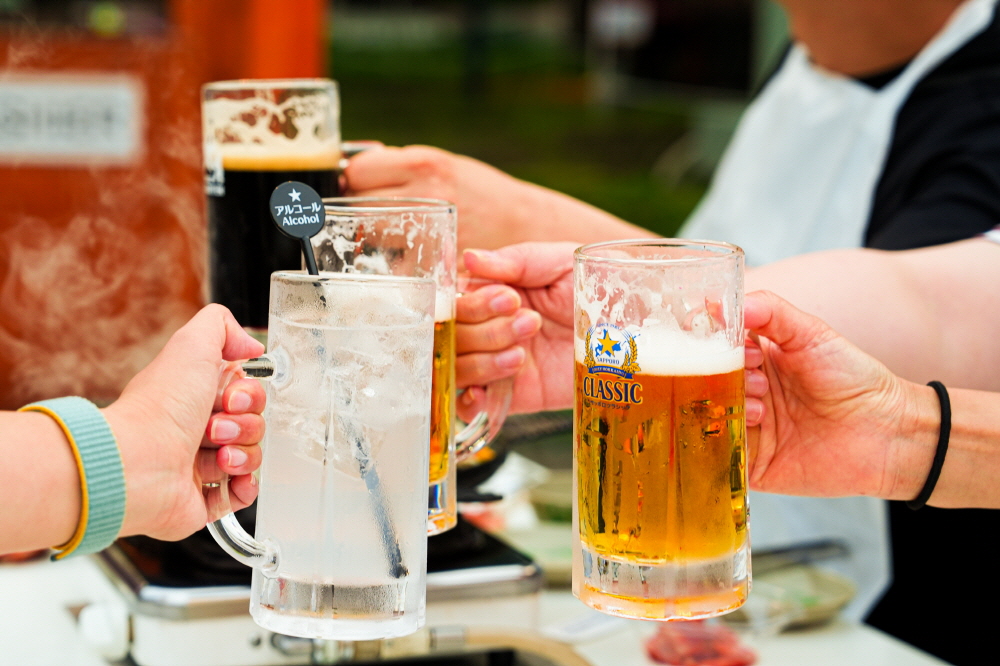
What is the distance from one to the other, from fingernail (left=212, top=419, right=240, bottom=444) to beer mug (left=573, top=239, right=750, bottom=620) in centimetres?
32

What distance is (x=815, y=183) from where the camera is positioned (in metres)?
2.47

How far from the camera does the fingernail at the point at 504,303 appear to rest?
1377 mm

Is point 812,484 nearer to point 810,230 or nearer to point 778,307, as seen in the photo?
point 778,307

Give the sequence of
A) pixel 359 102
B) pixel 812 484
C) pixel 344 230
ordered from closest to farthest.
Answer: pixel 344 230 < pixel 812 484 < pixel 359 102

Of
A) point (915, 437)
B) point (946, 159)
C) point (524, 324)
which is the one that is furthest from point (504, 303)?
point (946, 159)

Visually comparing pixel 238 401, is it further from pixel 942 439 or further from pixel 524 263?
pixel 942 439

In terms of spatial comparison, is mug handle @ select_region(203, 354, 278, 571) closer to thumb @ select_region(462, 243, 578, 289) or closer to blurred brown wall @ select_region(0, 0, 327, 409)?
thumb @ select_region(462, 243, 578, 289)

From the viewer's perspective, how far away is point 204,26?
3.19 metres

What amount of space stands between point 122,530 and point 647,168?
8233 mm

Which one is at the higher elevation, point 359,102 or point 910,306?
point 359,102

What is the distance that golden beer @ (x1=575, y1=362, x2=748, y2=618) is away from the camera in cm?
94

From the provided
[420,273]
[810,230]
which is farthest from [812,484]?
[810,230]

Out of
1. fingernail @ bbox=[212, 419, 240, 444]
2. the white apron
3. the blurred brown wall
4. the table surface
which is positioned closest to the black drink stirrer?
fingernail @ bbox=[212, 419, 240, 444]

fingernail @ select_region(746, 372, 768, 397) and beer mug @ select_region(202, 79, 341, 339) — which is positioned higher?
beer mug @ select_region(202, 79, 341, 339)
